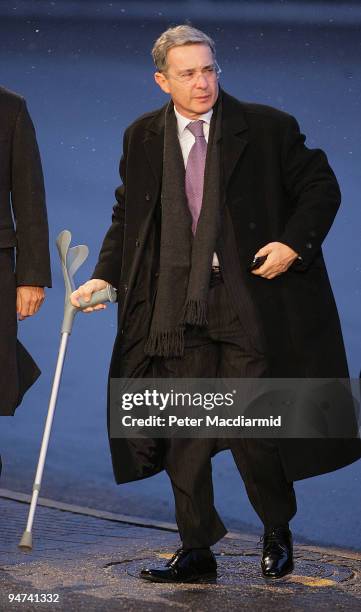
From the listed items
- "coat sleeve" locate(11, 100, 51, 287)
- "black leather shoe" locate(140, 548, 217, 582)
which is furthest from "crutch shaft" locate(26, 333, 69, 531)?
"black leather shoe" locate(140, 548, 217, 582)

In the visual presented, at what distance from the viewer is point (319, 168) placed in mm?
5574

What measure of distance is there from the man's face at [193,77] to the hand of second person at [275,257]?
55cm

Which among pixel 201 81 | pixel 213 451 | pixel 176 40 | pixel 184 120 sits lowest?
pixel 213 451

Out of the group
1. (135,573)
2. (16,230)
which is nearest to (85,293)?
(16,230)

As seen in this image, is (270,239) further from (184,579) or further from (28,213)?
(184,579)

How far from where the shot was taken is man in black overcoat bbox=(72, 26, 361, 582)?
5.42 meters

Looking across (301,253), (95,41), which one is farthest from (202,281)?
(95,41)

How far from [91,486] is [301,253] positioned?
3455 mm

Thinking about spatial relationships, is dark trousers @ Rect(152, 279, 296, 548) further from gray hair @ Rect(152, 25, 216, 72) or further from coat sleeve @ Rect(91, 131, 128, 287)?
gray hair @ Rect(152, 25, 216, 72)

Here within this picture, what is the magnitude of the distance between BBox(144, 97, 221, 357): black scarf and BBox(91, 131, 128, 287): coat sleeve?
0.27 m

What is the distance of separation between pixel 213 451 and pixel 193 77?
1.35 meters

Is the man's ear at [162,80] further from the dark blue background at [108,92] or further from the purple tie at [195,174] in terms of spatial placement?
the dark blue background at [108,92]

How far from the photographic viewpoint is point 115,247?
573 centimetres

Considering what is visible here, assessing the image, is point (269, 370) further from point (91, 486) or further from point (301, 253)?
point (91, 486)
